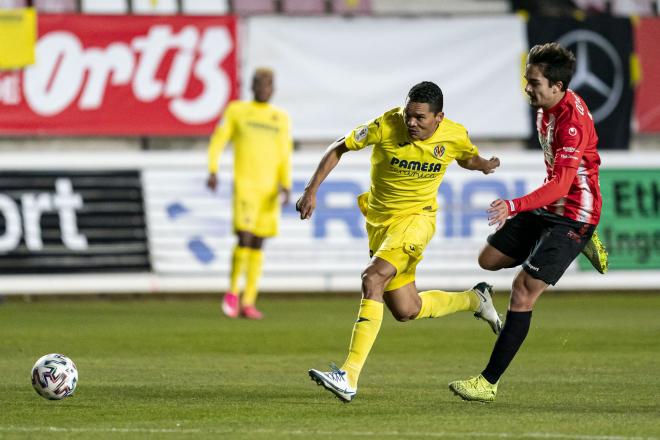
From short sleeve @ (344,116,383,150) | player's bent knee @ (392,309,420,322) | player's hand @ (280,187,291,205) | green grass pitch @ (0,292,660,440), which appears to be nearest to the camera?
green grass pitch @ (0,292,660,440)

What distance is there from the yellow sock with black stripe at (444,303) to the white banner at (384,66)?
362 inches

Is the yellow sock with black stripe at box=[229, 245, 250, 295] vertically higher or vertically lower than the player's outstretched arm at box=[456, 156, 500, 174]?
lower

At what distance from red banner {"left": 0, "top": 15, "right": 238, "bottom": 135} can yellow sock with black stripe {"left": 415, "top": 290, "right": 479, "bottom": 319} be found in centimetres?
930

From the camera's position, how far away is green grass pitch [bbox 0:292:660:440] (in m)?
6.74

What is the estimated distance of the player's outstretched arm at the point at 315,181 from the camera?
7797 millimetres

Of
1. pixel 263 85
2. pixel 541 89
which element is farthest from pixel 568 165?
pixel 263 85

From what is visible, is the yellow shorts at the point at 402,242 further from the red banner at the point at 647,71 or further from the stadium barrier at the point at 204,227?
the red banner at the point at 647,71

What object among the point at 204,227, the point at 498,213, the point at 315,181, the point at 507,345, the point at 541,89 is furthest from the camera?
the point at 204,227

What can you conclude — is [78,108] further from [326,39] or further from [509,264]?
[509,264]

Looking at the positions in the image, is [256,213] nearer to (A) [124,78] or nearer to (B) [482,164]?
(A) [124,78]

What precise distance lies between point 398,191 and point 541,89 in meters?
1.13

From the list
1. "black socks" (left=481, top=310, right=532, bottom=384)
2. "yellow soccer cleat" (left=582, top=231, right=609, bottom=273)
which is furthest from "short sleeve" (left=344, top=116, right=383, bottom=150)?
"yellow soccer cleat" (left=582, top=231, right=609, bottom=273)

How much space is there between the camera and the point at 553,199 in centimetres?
755

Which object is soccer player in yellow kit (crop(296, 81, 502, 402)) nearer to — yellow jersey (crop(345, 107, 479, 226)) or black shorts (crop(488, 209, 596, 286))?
yellow jersey (crop(345, 107, 479, 226))
